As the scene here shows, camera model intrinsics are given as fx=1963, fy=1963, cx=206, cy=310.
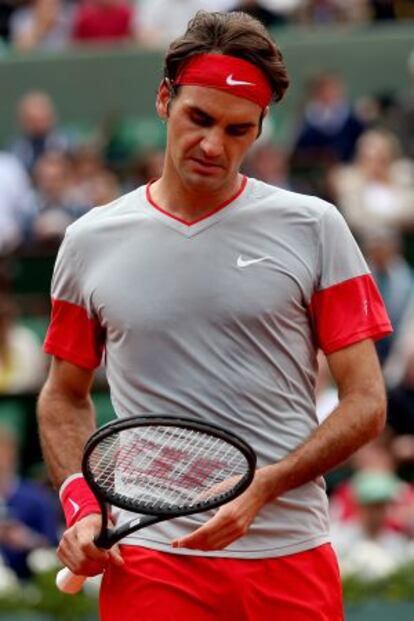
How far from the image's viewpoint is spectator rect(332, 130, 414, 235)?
14.6 metres

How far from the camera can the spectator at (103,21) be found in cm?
1797

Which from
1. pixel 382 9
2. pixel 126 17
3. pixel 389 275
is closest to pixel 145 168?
pixel 389 275

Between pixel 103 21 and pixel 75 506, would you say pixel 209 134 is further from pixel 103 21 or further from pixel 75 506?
pixel 103 21

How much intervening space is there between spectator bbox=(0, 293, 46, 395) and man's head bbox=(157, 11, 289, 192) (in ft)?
23.3

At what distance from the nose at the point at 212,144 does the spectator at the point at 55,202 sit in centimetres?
915

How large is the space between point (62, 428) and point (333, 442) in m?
0.76

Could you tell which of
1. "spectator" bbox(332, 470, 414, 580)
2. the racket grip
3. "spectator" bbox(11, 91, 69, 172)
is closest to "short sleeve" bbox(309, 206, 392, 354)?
the racket grip

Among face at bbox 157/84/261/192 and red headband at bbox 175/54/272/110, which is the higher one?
red headband at bbox 175/54/272/110

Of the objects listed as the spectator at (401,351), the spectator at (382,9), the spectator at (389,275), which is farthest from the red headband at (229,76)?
the spectator at (382,9)

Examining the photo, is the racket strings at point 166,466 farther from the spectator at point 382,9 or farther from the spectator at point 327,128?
the spectator at point 382,9

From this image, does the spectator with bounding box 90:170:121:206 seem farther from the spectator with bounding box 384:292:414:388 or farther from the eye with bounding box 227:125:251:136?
the eye with bounding box 227:125:251:136

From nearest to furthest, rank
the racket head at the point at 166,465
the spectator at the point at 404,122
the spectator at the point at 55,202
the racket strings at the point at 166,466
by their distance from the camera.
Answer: the racket head at the point at 166,465 < the racket strings at the point at 166,466 < the spectator at the point at 55,202 < the spectator at the point at 404,122

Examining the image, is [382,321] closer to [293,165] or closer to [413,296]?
[413,296]

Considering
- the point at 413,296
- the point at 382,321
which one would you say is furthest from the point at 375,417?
the point at 413,296
